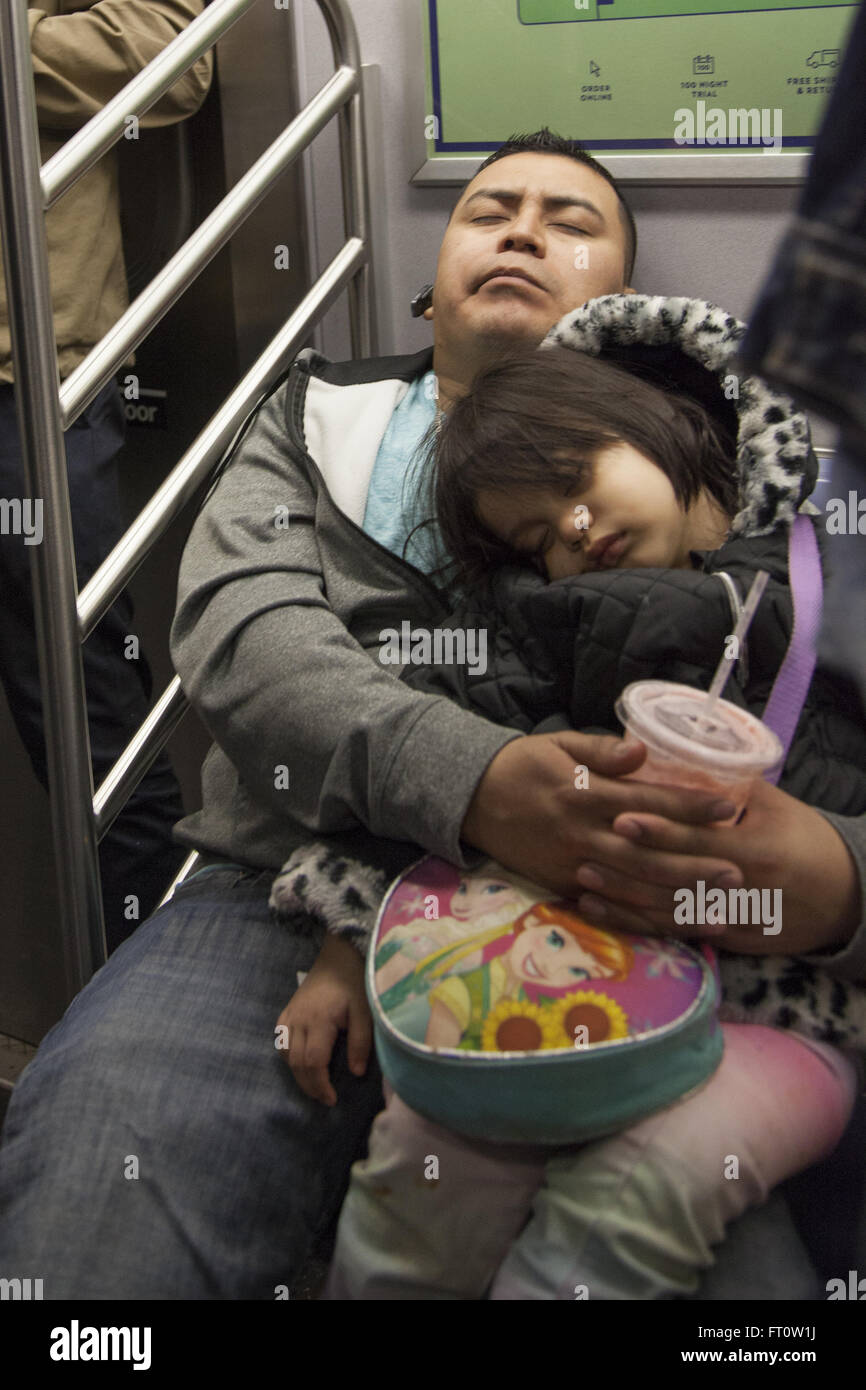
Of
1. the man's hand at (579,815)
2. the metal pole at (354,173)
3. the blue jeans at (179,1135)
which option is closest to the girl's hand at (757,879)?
the man's hand at (579,815)

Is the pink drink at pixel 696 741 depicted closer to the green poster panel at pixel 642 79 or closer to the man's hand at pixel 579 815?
the man's hand at pixel 579 815

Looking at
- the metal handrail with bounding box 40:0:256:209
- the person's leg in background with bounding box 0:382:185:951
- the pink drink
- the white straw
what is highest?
the metal handrail with bounding box 40:0:256:209

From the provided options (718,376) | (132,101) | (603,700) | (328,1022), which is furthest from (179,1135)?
(132,101)

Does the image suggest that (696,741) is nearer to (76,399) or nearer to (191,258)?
(76,399)

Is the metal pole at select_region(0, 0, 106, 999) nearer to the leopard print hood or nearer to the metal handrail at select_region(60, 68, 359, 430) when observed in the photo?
the metal handrail at select_region(60, 68, 359, 430)

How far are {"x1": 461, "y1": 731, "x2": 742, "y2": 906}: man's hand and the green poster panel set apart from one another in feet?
3.02

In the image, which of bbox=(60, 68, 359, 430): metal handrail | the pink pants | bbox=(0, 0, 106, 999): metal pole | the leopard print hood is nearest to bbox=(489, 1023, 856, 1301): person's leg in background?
the pink pants

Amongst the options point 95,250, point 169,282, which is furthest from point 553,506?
point 95,250

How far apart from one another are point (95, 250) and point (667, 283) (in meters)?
0.86

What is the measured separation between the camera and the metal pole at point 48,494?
1104 mm

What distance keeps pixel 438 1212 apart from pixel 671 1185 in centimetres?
18

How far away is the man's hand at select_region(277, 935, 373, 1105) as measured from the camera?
104 cm

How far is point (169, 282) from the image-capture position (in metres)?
1.33
